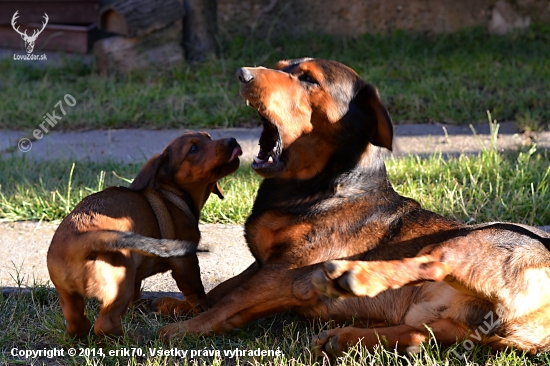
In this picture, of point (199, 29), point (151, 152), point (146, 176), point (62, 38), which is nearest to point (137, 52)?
point (199, 29)

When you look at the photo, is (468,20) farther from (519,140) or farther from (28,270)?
(28,270)

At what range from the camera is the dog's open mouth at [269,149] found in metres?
3.46

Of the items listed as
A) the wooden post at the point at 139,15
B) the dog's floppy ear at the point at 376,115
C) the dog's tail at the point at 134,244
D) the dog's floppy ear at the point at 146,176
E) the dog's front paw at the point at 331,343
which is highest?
the wooden post at the point at 139,15

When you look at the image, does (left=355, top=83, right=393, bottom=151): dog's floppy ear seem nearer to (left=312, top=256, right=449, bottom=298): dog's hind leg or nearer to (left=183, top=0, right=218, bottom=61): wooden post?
(left=312, top=256, right=449, bottom=298): dog's hind leg

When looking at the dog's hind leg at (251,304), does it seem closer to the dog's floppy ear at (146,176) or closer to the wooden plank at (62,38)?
the dog's floppy ear at (146,176)

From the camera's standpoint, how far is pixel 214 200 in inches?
201

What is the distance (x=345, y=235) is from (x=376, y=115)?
59 centimetres

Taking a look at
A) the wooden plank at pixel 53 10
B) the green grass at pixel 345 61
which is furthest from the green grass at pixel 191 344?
the wooden plank at pixel 53 10

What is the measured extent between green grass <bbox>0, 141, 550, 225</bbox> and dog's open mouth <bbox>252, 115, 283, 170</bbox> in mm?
1394

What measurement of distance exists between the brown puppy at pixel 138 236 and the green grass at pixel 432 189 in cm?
104

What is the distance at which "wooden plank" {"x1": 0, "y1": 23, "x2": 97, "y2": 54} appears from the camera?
9359 mm

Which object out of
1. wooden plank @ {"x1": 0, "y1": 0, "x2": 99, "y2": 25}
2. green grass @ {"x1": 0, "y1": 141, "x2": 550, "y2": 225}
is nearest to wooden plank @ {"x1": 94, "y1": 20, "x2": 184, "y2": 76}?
wooden plank @ {"x1": 0, "y1": 0, "x2": 99, "y2": 25}

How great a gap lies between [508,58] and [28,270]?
20.8 feet

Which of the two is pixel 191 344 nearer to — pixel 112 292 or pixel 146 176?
pixel 112 292
